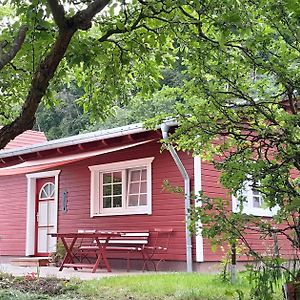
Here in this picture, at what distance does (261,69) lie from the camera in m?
4.32

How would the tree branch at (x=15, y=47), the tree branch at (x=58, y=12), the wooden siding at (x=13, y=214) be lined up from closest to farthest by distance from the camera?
the tree branch at (x=58, y=12) → the tree branch at (x=15, y=47) → the wooden siding at (x=13, y=214)

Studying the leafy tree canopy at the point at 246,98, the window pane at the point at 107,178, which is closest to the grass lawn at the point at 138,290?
the leafy tree canopy at the point at 246,98

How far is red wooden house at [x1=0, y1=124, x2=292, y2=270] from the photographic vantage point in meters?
10.5

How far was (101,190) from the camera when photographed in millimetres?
12305

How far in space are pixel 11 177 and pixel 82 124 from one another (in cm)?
1540

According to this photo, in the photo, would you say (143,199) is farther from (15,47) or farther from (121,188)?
(15,47)

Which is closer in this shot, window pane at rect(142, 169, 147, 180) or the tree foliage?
the tree foliage

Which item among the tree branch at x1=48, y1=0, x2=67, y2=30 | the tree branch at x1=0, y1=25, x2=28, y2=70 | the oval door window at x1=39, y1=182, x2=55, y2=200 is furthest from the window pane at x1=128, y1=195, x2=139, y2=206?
the tree branch at x1=48, y1=0, x2=67, y2=30

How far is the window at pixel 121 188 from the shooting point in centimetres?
1139

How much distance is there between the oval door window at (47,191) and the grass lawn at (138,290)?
21.0ft

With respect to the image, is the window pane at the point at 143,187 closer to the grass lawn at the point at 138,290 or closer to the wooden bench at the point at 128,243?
the wooden bench at the point at 128,243

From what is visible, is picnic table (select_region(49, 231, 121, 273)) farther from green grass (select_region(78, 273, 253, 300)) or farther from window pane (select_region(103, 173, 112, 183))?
green grass (select_region(78, 273, 253, 300))

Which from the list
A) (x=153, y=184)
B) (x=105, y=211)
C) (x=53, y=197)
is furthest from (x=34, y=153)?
(x=153, y=184)

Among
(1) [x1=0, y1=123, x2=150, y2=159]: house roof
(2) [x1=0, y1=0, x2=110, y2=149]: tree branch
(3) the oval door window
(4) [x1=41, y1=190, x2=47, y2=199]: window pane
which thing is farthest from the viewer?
(4) [x1=41, y1=190, x2=47, y2=199]: window pane
